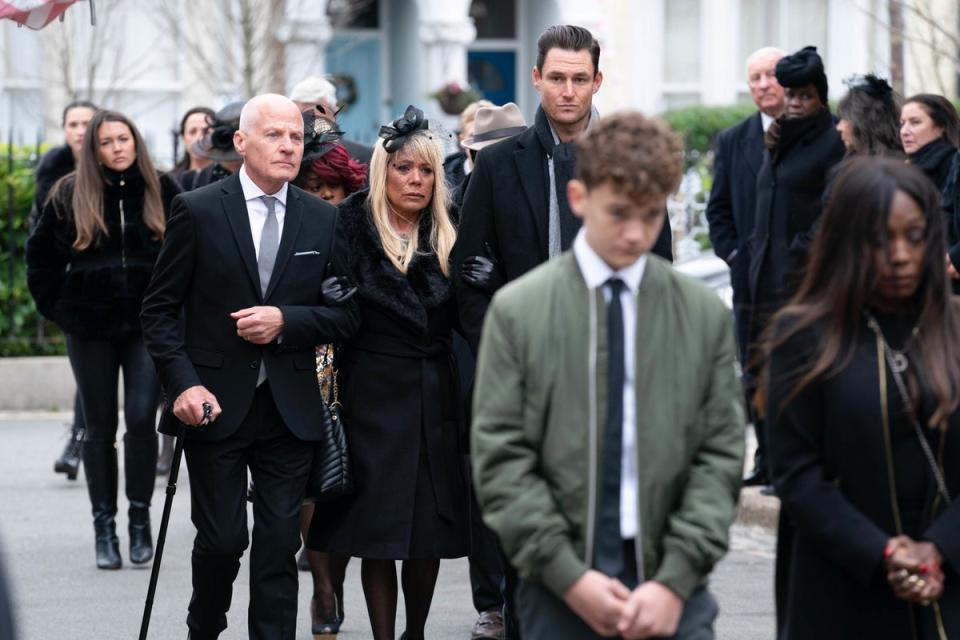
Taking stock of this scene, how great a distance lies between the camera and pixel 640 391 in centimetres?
394

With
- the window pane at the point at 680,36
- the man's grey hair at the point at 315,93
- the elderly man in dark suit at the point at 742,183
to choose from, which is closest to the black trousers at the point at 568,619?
the elderly man in dark suit at the point at 742,183

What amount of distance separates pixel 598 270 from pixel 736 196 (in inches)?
215

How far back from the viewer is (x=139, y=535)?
8328mm

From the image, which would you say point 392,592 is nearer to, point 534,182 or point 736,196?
point 534,182

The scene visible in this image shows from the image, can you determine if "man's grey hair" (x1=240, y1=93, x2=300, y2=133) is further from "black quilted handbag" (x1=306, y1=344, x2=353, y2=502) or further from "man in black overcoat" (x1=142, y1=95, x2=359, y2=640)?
"black quilted handbag" (x1=306, y1=344, x2=353, y2=502)

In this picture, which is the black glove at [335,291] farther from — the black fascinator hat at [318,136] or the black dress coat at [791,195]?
the black dress coat at [791,195]

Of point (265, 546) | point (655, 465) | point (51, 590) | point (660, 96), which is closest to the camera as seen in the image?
point (655, 465)

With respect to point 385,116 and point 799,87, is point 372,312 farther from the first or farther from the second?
point 385,116

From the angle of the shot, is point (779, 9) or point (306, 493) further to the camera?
point (779, 9)

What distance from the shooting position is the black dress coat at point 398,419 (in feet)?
20.1

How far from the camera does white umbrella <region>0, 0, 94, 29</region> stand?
7512mm

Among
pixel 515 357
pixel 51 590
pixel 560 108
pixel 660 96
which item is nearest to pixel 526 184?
pixel 560 108

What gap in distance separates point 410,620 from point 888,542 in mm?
2627

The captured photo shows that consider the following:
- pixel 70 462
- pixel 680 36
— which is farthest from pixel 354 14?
pixel 70 462
